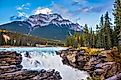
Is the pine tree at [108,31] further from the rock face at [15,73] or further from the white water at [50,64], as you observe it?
the rock face at [15,73]

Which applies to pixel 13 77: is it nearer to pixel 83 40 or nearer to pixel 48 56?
pixel 48 56

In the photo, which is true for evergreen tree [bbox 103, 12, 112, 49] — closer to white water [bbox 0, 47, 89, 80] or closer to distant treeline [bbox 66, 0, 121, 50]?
distant treeline [bbox 66, 0, 121, 50]

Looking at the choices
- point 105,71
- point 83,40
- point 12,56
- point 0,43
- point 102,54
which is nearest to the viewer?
point 105,71

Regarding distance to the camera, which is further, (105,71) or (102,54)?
(102,54)

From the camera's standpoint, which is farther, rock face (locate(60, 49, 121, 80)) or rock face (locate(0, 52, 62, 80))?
rock face (locate(0, 52, 62, 80))

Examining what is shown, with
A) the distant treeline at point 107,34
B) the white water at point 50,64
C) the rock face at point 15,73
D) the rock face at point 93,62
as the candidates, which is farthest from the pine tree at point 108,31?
the rock face at point 15,73

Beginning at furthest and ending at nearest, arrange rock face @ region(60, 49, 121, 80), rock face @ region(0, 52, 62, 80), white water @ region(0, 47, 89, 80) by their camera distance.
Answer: white water @ region(0, 47, 89, 80) → rock face @ region(0, 52, 62, 80) → rock face @ region(60, 49, 121, 80)

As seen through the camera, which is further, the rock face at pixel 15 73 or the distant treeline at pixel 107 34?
the distant treeline at pixel 107 34

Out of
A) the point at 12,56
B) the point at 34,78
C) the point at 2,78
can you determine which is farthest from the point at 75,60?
the point at 2,78

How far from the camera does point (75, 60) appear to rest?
80.2 m

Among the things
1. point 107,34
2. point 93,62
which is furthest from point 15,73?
point 107,34

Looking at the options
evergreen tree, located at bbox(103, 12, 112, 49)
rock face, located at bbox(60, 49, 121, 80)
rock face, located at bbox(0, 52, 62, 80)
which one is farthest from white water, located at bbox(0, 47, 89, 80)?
evergreen tree, located at bbox(103, 12, 112, 49)

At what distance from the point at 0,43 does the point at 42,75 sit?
11286 centimetres

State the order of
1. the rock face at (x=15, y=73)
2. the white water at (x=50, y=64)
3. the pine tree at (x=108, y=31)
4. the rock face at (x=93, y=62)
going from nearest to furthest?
the rock face at (x=93, y=62), the rock face at (x=15, y=73), the white water at (x=50, y=64), the pine tree at (x=108, y=31)
